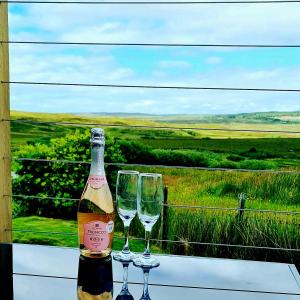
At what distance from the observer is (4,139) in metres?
1.56

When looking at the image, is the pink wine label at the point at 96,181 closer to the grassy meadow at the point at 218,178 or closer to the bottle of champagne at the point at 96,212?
the bottle of champagne at the point at 96,212

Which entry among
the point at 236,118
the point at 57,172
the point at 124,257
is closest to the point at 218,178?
the point at 236,118

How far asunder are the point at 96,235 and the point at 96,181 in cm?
11

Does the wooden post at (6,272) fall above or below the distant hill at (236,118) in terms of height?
below

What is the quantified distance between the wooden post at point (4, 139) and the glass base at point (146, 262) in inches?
24.7

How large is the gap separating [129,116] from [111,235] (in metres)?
2.97

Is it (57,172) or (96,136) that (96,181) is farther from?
(57,172)

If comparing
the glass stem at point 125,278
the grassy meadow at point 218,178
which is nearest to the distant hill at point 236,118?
the grassy meadow at point 218,178

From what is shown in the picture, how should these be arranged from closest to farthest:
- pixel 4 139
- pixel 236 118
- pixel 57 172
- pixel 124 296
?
pixel 124 296 < pixel 4 139 < pixel 236 118 < pixel 57 172

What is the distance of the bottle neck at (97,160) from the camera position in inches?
39.3

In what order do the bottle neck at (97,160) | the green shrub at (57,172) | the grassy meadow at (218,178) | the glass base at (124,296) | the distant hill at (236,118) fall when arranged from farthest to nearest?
1. the green shrub at (57,172)
2. the distant hill at (236,118)
3. the grassy meadow at (218,178)
4. the bottle neck at (97,160)
5. the glass base at (124,296)

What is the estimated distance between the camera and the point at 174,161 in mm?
4141

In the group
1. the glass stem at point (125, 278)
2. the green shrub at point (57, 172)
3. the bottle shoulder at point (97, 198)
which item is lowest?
the green shrub at point (57, 172)

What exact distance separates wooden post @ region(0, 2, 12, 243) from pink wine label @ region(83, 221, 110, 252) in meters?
0.65
